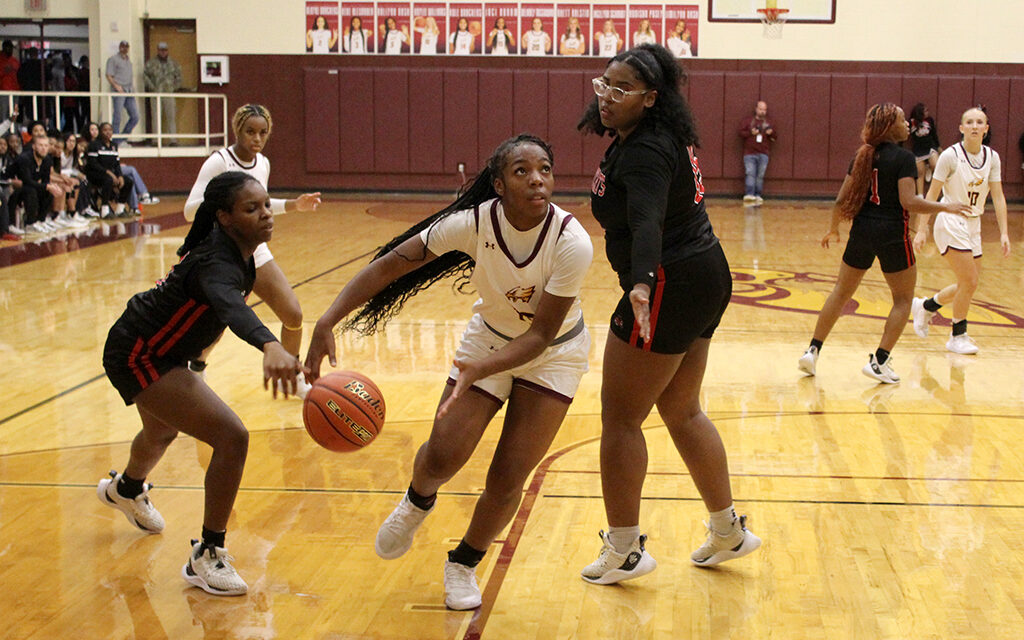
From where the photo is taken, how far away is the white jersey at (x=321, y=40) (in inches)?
820

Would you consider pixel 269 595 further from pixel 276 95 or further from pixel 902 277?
pixel 276 95

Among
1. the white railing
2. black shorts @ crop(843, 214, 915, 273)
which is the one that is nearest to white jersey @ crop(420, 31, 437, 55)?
the white railing

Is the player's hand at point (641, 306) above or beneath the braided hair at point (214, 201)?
beneath

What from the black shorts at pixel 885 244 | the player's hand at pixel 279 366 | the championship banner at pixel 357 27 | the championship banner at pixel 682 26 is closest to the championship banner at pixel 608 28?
the championship banner at pixel 682 26

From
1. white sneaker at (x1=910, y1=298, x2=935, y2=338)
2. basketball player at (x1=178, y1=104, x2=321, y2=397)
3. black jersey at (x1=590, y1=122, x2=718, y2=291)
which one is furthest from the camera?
white sneaker at (x1=910, y1=298, x2=935, y2=338)

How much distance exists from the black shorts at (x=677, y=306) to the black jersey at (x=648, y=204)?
0.05m

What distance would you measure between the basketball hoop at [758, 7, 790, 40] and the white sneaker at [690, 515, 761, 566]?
17744mm

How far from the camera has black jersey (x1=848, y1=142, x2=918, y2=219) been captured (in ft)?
21.8

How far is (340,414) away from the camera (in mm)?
3652

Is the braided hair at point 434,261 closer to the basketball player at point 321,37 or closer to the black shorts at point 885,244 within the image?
the black shorts at point 885,244

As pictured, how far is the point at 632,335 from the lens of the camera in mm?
3516

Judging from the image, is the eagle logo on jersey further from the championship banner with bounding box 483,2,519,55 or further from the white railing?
the championship banner with bounding box 483,2,519,55

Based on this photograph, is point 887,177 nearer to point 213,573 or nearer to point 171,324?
point 171,324

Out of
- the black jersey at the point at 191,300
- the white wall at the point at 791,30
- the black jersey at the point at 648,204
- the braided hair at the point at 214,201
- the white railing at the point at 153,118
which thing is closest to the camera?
the black jersey at the point at 648,204
